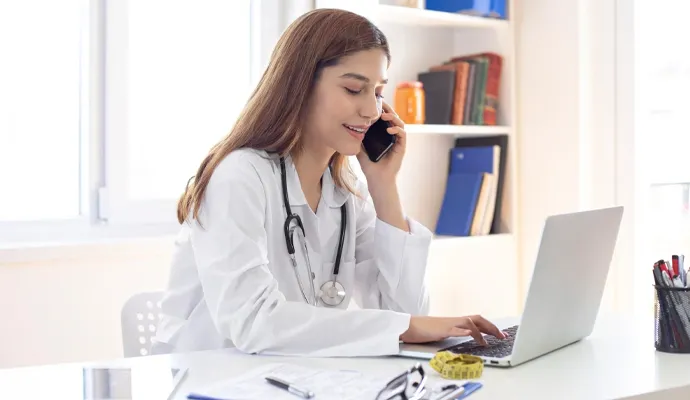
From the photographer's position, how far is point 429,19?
10.8 feet

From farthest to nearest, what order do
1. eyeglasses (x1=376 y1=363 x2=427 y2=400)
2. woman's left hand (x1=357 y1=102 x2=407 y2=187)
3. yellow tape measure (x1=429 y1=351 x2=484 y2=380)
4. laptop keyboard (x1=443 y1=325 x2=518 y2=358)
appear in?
woman's left hand (x1=357 y1=102 x2=407 y2=187) → laptop keyboard (x1=443 y1=325 x2=518 y2=358) → yellow tape measure (x1=429 y1=351 x2=484 y2=380) → eyeglasses (x1=376 y1=363 x2=427 y2=400)

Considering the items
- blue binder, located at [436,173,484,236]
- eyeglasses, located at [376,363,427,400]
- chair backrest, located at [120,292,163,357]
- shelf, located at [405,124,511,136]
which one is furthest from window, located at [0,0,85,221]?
eyeglasses, located at [376,363,427,400]

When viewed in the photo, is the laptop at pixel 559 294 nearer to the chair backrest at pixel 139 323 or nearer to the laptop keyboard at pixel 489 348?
the laptop keyboard at pixel 489 348

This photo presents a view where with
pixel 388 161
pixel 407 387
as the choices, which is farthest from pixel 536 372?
pixel 388 161

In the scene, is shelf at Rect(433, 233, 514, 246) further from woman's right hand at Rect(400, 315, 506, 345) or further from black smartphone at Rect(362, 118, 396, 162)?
woman's right hand at Rect(400, 315, 506, 345)

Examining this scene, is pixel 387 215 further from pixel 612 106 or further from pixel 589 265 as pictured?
pixel 612 106

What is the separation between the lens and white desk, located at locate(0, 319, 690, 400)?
1253mm

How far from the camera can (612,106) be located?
329 cm

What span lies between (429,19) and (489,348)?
203 cm

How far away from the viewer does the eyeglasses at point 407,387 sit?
1186 mm

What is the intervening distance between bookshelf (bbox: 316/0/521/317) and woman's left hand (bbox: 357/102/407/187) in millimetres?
1173

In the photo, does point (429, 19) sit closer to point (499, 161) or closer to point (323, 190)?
point (499, 161)

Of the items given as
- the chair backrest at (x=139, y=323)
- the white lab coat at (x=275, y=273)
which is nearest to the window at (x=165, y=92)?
the chair backrest at (x=139, y=323)

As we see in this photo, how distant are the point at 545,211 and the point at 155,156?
1.52 meters
